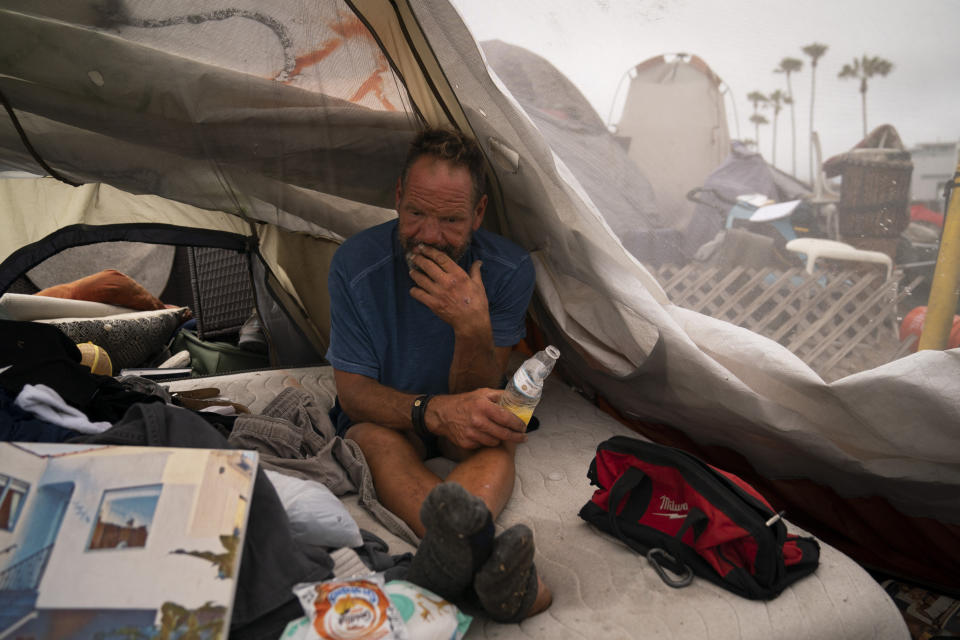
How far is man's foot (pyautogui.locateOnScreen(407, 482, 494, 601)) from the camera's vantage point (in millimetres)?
995

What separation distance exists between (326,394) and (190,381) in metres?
0.48

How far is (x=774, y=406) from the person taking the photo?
1504 millimetres

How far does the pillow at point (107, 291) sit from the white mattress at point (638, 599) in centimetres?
191

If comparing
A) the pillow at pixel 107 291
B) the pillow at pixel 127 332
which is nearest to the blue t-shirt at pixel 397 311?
the pillow at pixel 127 332

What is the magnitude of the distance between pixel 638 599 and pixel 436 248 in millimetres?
934

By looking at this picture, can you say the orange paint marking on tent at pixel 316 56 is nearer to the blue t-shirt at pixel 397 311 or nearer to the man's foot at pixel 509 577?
the blue t-shirt at pixel 397 311

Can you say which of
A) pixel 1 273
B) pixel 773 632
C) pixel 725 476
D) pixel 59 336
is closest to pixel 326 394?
pixel 59 336

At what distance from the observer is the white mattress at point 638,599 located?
1103 millimetres

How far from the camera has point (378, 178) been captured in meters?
2.19

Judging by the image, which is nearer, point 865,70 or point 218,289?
point 865,70

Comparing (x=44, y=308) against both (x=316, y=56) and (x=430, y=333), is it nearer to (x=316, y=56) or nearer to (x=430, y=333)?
(x=316, y=56)

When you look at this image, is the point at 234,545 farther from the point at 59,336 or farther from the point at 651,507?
the point at 59,336

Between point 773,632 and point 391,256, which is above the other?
point 391,256

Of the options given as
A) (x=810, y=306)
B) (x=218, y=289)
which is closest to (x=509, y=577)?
(x=810, y=306)
